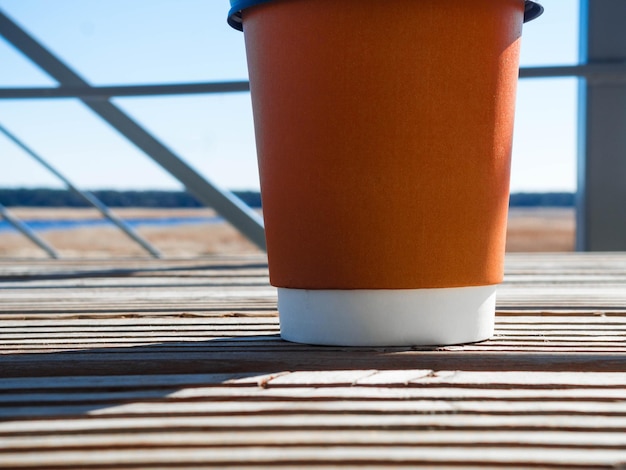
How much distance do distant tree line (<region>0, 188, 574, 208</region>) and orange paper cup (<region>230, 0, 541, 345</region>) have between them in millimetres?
23708

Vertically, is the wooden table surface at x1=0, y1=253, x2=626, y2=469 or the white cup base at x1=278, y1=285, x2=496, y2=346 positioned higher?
the white cup base at x1=278, y1=285, x2=496, y2=346

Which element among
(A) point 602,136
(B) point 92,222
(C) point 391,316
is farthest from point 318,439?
(B) point 92,222

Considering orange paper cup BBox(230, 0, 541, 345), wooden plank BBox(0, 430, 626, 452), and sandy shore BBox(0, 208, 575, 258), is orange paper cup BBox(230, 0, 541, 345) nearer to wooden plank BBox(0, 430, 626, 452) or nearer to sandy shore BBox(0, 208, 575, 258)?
wooden plank BBox(0, 430, 626, 452)

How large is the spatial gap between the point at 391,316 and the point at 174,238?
60.2ft

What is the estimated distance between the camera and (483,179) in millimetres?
925

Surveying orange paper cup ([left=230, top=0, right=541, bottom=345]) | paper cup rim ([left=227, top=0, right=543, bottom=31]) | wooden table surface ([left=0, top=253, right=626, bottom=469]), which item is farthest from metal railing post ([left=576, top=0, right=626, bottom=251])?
orange paper cup ([left=230, top=0, right=541, bottom=345])

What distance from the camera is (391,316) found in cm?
93

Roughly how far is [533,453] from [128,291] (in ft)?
4.09

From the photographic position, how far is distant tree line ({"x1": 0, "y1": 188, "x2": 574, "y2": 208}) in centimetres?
2650

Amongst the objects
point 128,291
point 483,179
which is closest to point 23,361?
point 483,179

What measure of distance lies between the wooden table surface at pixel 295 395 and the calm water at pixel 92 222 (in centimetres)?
2079

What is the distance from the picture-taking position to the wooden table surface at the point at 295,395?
56 cm

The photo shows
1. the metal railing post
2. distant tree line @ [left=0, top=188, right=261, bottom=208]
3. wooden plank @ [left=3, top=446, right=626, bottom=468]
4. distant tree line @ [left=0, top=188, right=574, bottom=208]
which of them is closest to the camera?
wooden plank @ [left=3, top=446, right=626, bottom=468]

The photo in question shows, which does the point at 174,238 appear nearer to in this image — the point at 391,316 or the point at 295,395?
the point at 391,316
